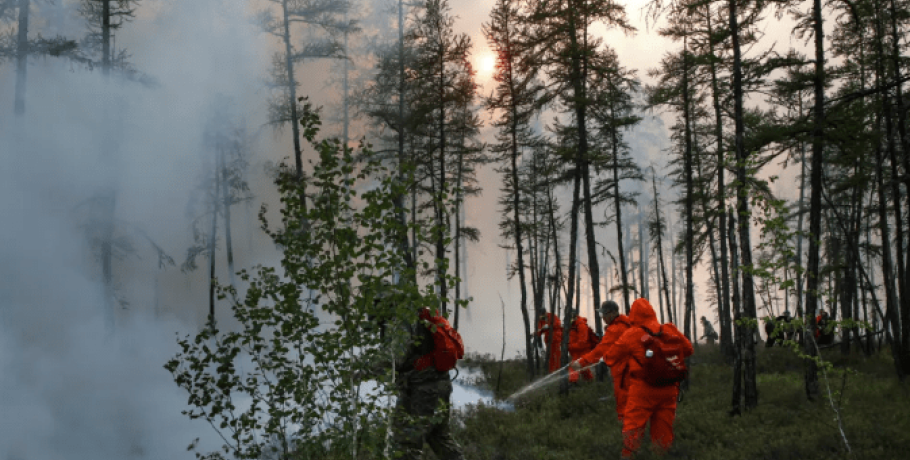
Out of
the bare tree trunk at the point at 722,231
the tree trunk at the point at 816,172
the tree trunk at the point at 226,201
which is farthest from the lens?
the tree trunk at the point at 226,201

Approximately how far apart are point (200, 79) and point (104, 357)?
10.3 meters

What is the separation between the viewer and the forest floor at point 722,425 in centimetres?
766

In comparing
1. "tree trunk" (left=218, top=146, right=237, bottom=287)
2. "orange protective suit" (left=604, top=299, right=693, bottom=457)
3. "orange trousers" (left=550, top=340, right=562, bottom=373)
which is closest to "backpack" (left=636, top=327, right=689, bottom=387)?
"orange protective suit" (left=604, top=299, right=693, bottom=457)

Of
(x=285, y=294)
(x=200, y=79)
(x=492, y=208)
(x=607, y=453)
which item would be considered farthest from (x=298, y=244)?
(x=492, y=208)

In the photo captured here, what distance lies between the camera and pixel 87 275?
1132 cm

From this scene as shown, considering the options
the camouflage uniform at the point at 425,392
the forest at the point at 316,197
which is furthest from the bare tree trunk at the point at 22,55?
the camouflage uniform at the point at 425,392

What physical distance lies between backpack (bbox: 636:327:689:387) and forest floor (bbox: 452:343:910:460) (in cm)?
96

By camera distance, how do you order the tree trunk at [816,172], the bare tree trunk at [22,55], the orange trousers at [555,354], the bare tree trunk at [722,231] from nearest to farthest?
the tree trunk at [816,172], the bare tree trunk at [22,55], the bare tree trunk at [722,231], the orange trousers at [555,354]

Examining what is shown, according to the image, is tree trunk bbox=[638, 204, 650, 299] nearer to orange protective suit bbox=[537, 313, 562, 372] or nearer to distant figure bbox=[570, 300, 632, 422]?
orange protective suit bbox=[537, 313, 562, 372]

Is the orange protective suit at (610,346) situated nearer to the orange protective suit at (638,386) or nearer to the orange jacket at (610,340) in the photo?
the orange jacket at (610,340)

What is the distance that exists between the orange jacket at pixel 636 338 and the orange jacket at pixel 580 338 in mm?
7402

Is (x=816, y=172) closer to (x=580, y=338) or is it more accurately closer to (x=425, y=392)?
(x=580, y=338)

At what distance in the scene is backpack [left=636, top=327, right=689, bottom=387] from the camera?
7.10 metres

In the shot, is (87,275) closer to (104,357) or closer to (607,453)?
(104,357)
